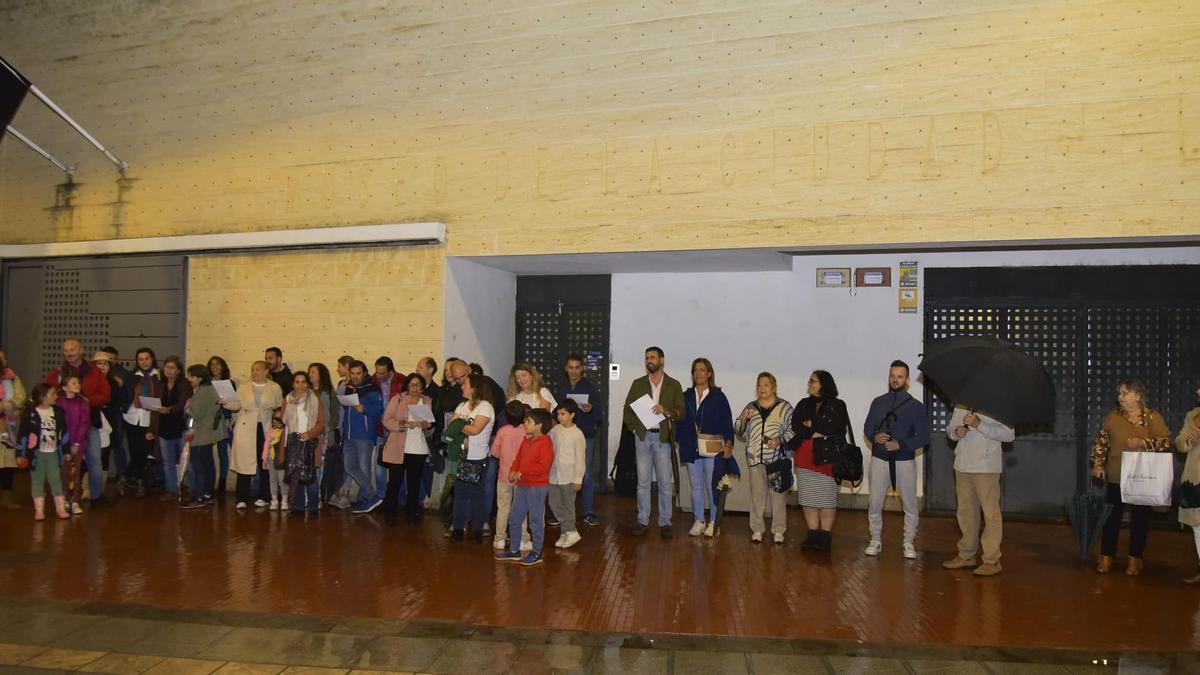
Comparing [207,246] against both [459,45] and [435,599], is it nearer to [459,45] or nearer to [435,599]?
[459,45]

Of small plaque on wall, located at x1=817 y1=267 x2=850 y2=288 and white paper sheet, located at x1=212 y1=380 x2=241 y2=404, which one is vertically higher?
small plaque on wall, located at x1=817 y1=267 x2=850 y2=288

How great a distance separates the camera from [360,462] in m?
9.18

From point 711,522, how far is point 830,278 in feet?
11.8

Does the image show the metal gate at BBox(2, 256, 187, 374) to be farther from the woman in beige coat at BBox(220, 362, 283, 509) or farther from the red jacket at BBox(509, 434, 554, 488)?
the red jacket at BBox(509, 434, 554, 488)

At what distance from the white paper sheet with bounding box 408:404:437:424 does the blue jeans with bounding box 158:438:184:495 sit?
3.54 metres

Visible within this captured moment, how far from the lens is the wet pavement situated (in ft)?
15.9

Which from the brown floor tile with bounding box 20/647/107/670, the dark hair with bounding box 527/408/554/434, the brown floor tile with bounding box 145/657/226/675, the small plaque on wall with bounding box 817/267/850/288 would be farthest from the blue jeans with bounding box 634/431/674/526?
the brown floor tile with bounding box 20/647/107/670

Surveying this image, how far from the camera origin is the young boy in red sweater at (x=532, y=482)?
702cm

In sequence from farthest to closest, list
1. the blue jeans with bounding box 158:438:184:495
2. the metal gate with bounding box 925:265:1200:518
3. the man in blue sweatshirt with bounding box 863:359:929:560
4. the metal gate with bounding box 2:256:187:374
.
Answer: the metal gate with bounding box 2:256:187:374 < the blue jeans with bounding box 158:438:184:495 < the metal gate with bounding box 925:265:1200:518 < the man in blue sweatshirt with bounding box 863:359:929:560

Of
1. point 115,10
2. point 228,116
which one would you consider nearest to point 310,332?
point 228,116

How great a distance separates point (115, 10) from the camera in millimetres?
9922

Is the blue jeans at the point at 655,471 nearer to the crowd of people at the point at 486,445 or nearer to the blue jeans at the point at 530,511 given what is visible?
the crowd of people at the point at 486,445

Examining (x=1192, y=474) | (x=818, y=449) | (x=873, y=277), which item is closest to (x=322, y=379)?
(x=818, y=449)

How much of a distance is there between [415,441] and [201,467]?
281 cm
